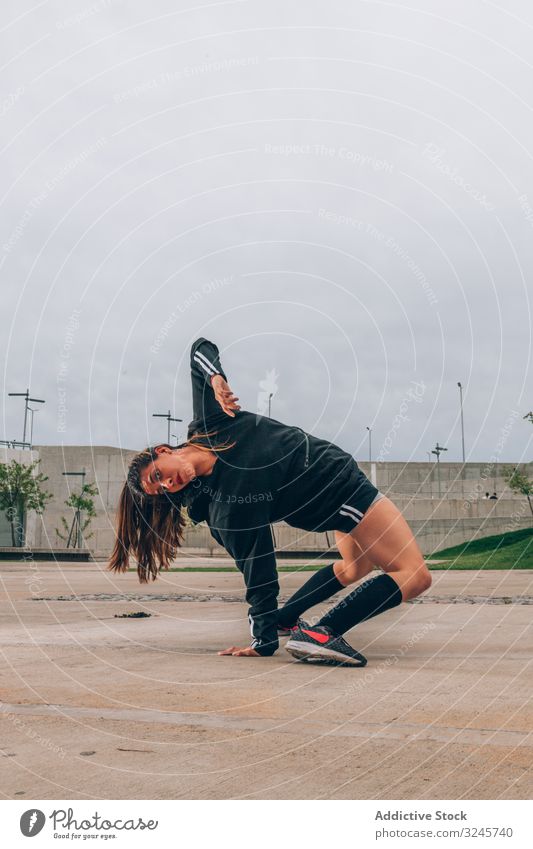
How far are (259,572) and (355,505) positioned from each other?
0.64 m

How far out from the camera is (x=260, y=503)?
4352 millimetres

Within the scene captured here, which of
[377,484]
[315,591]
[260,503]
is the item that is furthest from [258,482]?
[377,484]

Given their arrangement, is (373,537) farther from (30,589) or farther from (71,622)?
(30,589)

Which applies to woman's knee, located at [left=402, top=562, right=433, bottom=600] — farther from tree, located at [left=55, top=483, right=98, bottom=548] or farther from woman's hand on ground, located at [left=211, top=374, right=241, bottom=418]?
tree, located at [left=55, top=483, right=98, bottom=548]

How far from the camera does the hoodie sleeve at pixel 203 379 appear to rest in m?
4.45

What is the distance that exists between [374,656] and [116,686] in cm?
172

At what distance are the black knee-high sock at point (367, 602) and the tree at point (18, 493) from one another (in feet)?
113

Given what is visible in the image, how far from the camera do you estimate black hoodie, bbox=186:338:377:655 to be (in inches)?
171

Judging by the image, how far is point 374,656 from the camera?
16.4 feet

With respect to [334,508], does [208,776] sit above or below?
below

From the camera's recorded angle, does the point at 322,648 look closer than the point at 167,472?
No

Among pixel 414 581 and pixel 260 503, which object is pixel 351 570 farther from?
pixel 260 503

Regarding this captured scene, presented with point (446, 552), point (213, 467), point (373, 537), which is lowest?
point (446, 552)
